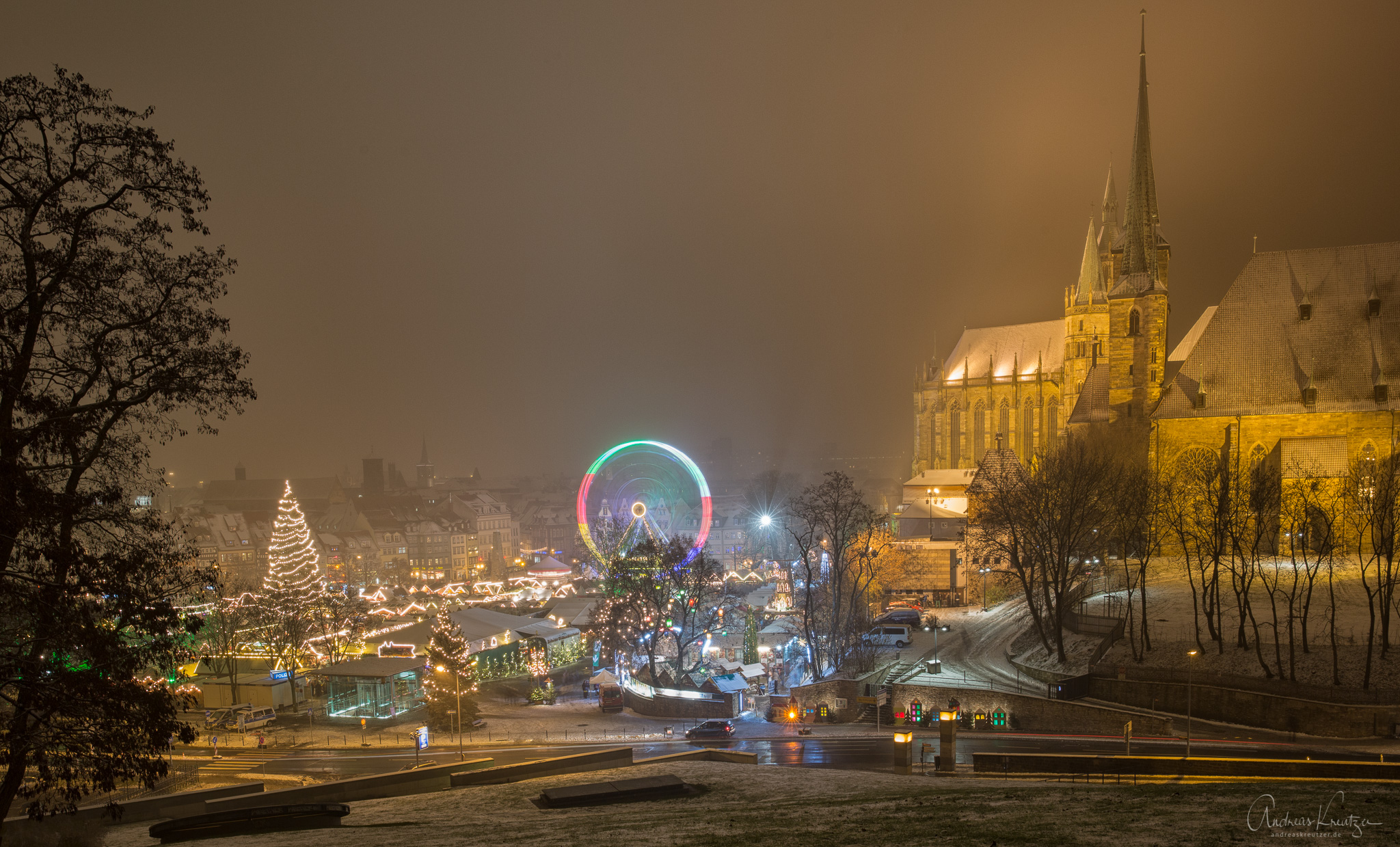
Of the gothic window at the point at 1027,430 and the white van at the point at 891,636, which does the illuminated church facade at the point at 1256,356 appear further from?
the gothic window at the point at 1027,430

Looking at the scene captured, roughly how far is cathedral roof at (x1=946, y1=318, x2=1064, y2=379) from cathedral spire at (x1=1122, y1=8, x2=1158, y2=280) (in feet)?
91.1

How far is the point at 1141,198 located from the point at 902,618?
32.0 metres

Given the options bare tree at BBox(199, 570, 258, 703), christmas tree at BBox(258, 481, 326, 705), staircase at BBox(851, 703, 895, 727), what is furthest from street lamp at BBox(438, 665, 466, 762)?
staircase at BBox(851, 703, 895, 727)

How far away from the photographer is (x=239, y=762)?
2977 centimetres

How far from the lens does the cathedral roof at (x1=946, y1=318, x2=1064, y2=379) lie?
8194 centimetres

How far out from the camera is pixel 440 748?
31000mm

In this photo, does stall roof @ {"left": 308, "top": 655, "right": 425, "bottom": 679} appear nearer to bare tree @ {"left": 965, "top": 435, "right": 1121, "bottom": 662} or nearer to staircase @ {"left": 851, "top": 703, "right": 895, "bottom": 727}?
staircase @ {"left": 851, "top": 703, "right": 895, "bottom": 727}

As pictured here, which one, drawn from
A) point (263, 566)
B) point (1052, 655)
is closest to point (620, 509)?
point (1052, 655)

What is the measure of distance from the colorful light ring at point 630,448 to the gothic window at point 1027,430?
135 feet

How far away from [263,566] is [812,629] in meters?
76.0

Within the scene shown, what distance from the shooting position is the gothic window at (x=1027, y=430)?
80.0 metres

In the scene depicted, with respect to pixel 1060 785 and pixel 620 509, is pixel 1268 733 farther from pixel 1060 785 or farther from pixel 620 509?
pixel 620 509

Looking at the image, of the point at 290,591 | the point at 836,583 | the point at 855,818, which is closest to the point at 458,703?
the point at 836,583

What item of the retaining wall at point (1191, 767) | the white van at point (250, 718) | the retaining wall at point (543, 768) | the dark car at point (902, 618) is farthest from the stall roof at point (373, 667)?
the retaining wall at point (1191, 767)
